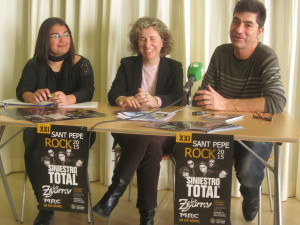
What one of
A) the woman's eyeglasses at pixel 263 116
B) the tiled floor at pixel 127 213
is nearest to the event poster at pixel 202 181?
the woman's eyeglasses at pixel 263 116

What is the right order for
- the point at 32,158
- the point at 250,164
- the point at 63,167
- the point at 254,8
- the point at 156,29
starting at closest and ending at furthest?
the point at 63,167, the point at 250,164, the point at 254,8, the point at 32,158, the point at 156,29

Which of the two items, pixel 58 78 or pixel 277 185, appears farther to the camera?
pixel 58 78

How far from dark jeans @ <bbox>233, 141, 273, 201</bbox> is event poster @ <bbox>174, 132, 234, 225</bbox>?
44 cm

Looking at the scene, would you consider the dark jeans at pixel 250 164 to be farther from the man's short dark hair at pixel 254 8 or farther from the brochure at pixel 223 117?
the man's short dark hair at pixel 254 8

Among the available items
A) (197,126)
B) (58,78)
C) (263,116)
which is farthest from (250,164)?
(58,78)

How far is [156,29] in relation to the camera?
8.48 feet

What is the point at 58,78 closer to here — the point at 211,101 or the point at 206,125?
the point at 211,101

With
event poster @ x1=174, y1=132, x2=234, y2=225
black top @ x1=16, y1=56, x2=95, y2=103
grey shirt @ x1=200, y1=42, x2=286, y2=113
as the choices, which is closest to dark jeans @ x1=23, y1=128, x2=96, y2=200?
black top @ x1=16, y1=56, x2=95, y2=103

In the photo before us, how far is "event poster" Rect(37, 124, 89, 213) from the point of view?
182cm

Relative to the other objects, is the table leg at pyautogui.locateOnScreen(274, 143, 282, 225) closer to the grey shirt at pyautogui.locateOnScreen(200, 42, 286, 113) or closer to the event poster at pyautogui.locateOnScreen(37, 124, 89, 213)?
the grey shirt at pyautogui.locateOnScreen(200, 42, 286, 113)

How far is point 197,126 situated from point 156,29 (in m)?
1.05

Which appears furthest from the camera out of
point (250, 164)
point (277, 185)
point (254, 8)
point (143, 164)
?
point (254, 8)

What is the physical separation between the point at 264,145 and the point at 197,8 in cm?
120

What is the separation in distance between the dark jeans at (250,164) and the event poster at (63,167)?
83cm
